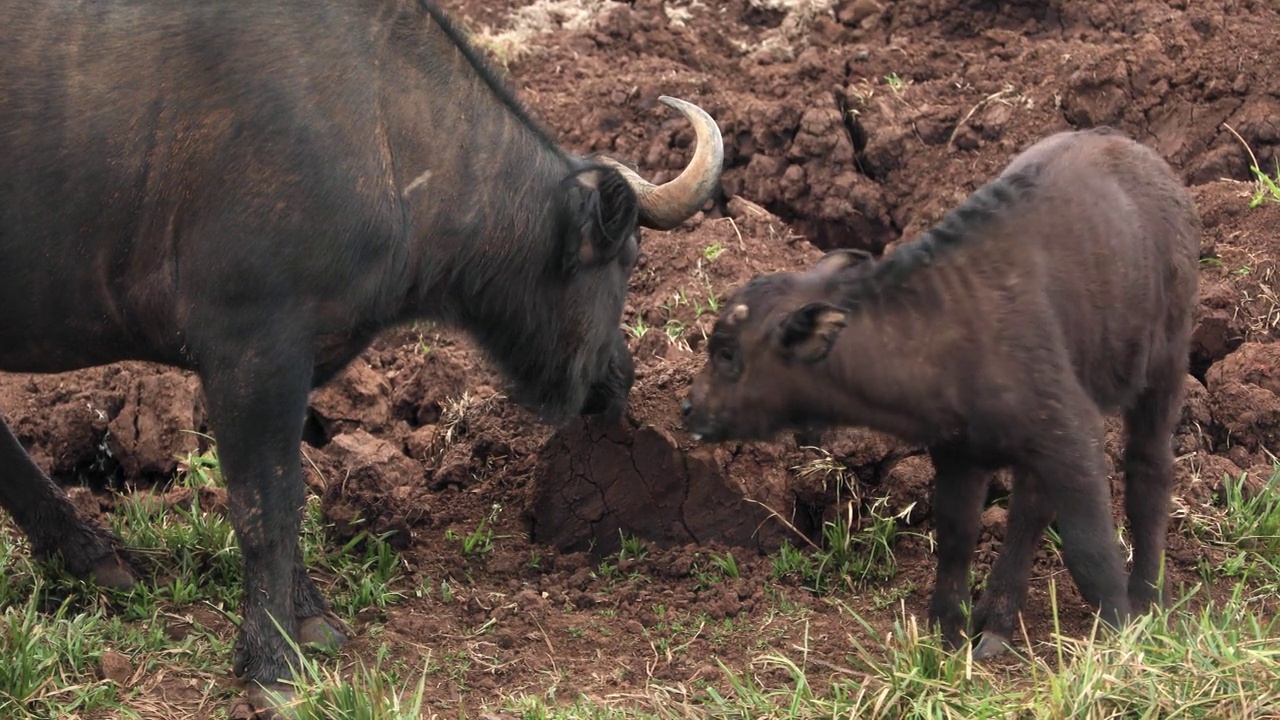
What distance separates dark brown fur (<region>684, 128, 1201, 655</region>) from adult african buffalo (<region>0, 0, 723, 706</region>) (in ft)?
2.91

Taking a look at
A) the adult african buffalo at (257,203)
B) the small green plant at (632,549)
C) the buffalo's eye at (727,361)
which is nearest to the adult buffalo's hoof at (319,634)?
the adult african buffalo at (257,203)

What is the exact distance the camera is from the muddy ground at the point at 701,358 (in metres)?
6.49

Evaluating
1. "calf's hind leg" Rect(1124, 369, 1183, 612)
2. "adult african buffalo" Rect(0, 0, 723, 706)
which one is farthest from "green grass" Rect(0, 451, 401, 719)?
"calf's hind leg" Rect(1124, 369, 1183, 612)

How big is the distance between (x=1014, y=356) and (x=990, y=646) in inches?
45.0

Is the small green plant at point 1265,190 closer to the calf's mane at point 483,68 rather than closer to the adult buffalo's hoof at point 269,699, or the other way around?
the calf's mane at point 483,68

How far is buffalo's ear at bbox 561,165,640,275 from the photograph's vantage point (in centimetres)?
623

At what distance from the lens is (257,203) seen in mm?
5609

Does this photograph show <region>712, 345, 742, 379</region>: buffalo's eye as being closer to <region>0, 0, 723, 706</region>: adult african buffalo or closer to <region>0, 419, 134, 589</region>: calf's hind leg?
<region>0, 0, 723, 706</region>: adult african buffalo

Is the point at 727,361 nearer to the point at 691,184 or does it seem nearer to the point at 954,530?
the point at 691,184

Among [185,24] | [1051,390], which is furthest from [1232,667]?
[185,24]

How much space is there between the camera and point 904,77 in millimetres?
9680

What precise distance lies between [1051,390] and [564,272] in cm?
194

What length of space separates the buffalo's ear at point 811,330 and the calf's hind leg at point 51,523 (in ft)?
9.65

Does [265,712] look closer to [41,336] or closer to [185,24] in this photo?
[41,336]
